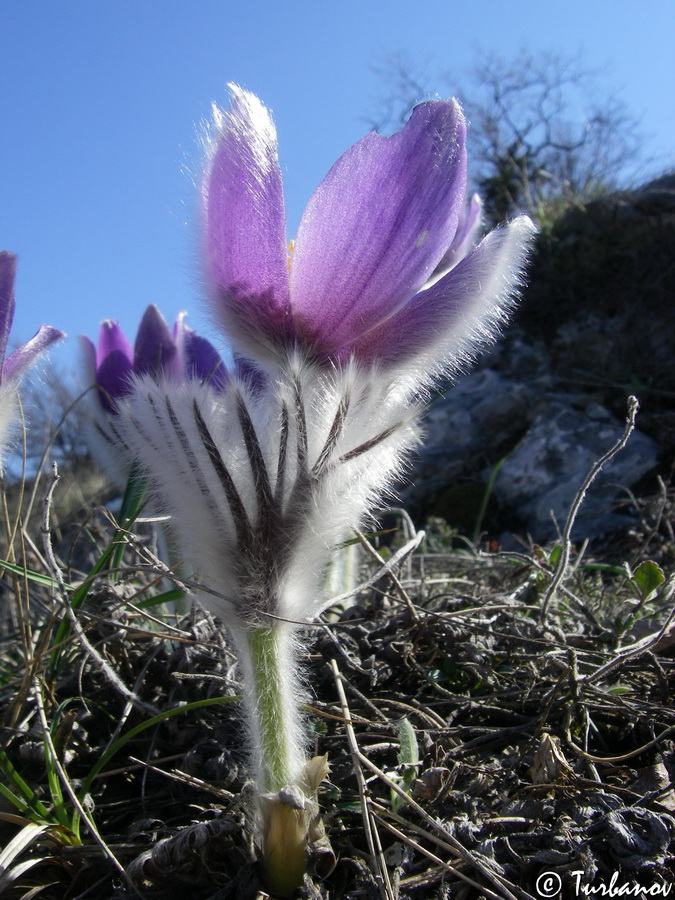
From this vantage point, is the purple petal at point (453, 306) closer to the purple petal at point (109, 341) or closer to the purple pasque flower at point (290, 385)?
the purple pasque flower at point (290, 385)

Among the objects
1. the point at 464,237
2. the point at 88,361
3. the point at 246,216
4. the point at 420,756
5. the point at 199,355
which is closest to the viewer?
the point at 246,216

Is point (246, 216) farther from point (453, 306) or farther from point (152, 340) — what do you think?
point (152, 340)

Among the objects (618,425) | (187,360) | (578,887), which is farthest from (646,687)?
(618,425)

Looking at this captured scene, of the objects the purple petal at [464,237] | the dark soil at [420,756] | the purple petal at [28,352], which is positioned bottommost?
the dark soil at [420,756]

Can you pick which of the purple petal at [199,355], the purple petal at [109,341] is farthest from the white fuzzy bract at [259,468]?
the purple petal at [109,341]

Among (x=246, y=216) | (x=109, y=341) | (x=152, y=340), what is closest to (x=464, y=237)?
(x=246, y=216)

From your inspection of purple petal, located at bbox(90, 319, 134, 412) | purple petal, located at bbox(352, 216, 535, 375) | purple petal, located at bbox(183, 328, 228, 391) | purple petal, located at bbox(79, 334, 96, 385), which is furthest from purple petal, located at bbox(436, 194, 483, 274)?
purple petal, located at bbox(79, 334, 96, 385)
